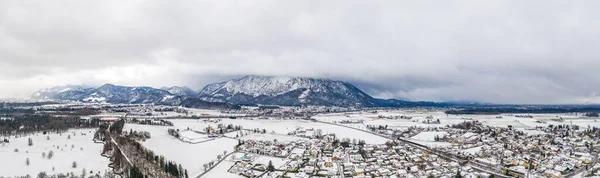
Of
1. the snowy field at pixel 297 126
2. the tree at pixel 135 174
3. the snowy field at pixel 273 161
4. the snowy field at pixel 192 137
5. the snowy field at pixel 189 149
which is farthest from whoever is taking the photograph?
the snowy field at pixel 297 126

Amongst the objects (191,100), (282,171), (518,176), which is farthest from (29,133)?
(191,100)

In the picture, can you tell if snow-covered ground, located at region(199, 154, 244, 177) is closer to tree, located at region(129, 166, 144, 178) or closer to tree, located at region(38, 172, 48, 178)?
tree, located at region(129, 166, 144, 178)

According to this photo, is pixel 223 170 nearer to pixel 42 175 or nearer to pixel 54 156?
pixel 42 175

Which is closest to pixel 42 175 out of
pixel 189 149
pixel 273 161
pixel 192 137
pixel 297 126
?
pixel 189 149

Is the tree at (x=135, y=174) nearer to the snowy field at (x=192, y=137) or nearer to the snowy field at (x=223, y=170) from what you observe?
the snowy field at (x=223, y=170)

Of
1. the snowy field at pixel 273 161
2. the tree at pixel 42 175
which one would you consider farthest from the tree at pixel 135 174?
the snowy field at pixel 273 161

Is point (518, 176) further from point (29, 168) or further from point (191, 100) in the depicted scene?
point (191, 100)
